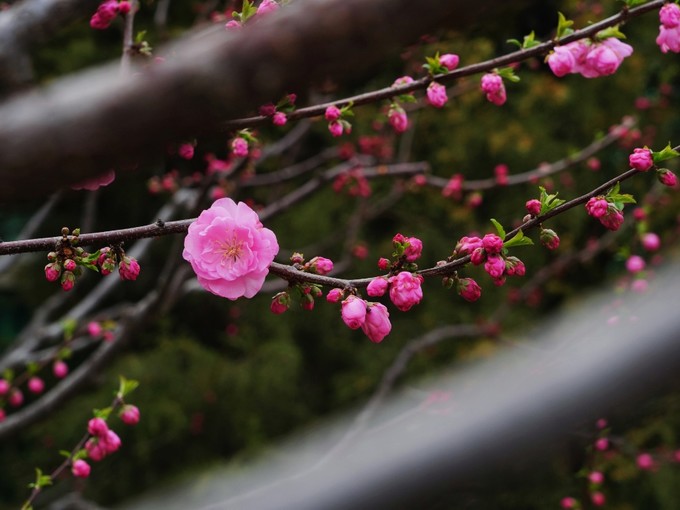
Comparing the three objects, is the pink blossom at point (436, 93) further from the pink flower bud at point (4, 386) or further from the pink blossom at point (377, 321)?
the pink flower bud at point (4, 386)

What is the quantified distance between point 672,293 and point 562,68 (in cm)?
126

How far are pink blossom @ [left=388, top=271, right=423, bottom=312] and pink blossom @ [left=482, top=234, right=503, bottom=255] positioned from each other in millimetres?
130

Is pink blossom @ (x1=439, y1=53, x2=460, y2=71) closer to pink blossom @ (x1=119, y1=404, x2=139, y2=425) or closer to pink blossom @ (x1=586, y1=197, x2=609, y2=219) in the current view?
pink blossom @ (x1=586, y1=197, x2=609, y2=219)

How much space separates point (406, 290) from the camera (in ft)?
3.95

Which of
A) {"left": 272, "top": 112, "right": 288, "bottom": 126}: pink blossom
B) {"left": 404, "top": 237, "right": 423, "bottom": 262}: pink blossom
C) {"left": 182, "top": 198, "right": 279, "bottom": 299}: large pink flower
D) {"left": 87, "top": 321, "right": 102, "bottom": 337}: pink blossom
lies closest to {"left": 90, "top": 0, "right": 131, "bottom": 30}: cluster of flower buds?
{"left": 272, "top": 112, "right": 288, "bottom": 126}: pink blossom

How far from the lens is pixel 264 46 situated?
13.6 inches

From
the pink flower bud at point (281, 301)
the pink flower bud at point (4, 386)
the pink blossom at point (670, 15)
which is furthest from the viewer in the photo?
the pink flower bud at point (4, 386)

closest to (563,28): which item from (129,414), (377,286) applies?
(377,286)

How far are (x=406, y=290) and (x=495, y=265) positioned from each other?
16cm

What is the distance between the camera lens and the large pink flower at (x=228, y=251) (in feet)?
4.18

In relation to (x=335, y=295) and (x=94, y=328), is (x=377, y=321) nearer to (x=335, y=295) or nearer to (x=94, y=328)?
(x=335, y=295)

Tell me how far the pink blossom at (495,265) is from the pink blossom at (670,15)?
662 mm

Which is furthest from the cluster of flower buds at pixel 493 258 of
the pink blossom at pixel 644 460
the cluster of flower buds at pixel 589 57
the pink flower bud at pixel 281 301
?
the pink blossom at pixel 644 460

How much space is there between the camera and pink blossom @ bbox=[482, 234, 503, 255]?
120cm
